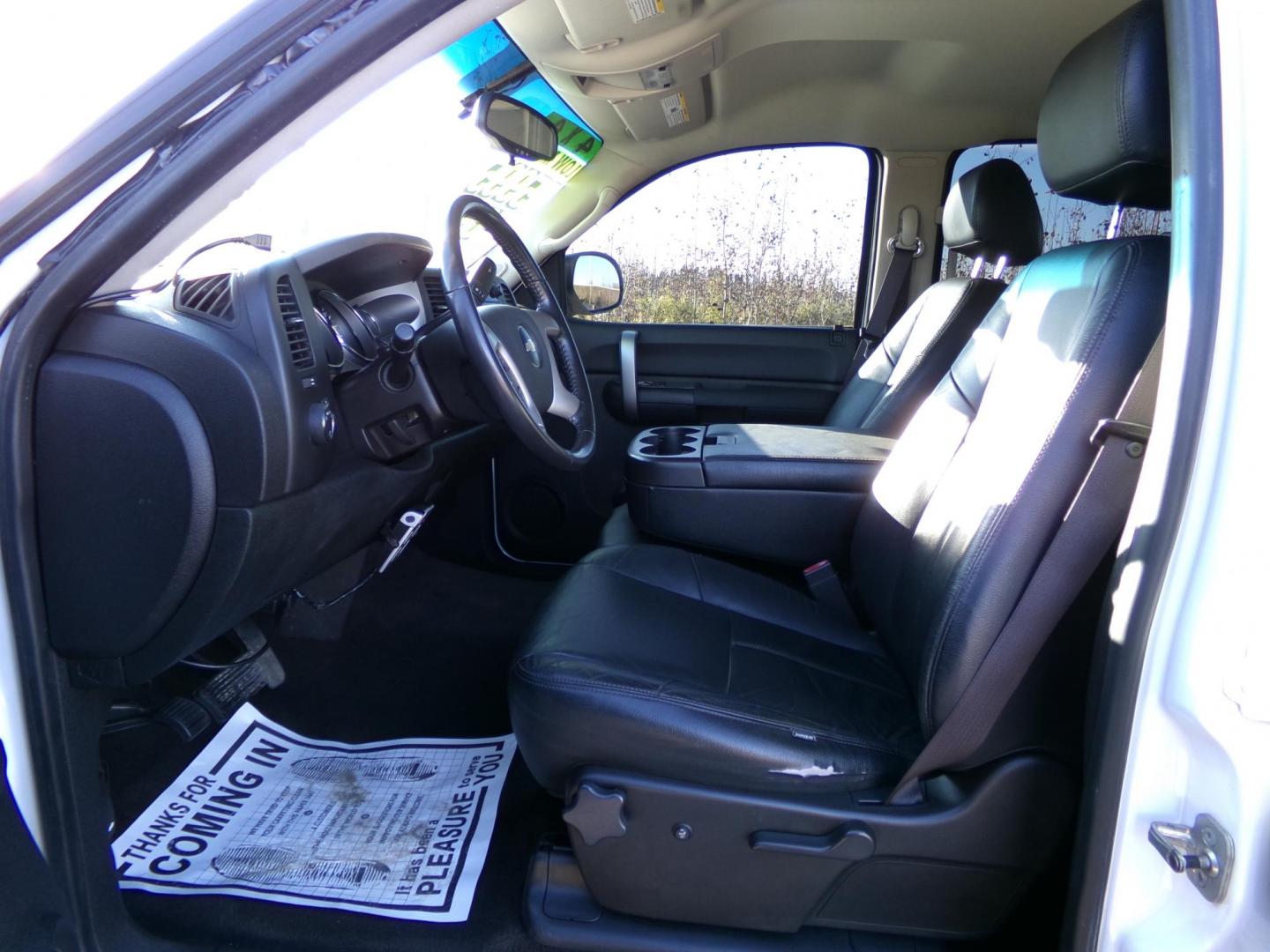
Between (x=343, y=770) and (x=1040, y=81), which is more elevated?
(x=1040, y=81)

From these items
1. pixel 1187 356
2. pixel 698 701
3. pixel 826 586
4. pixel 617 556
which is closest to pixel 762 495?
pixel 826 586

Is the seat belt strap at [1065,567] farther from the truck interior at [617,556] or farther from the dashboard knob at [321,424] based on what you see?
the dashboard knob at [321,424]

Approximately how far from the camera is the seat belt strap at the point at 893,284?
251cm

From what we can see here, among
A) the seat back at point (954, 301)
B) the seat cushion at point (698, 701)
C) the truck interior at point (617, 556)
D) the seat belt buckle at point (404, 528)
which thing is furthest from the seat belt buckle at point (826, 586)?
the seat belt buckle at point (404, 528)

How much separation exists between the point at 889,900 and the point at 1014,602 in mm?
412

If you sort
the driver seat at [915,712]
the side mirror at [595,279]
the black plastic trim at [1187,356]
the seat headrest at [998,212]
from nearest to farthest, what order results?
the black plastic trim at [1187,356] < the driver seat at [915,712] < the seat headrest at [998,212] < the side mirror at [595,279]

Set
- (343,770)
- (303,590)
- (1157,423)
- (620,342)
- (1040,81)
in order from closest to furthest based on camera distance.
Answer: (1157,423), (343,770), (303,590), (1040,81), (620,342)

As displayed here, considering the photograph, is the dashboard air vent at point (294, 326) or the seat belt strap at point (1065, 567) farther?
the dashboard air vent at point (294, 326)

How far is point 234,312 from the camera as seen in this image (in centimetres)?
102

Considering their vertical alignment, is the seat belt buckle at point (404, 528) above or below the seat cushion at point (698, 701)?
above

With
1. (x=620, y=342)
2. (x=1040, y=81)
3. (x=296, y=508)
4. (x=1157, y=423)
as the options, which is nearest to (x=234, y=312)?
(x=296, y=508)

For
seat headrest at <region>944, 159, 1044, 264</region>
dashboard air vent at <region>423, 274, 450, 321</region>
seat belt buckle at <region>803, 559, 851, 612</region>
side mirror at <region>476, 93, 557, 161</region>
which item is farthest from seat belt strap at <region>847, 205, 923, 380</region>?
dashboard air vent at <region>423, 274, 450, 321</region>

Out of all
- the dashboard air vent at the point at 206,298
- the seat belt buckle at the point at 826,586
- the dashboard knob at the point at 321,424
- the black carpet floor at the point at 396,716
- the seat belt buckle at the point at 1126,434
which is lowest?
the black carpet floor at the point at 396,716

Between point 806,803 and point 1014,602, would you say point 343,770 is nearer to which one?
point 806,803
